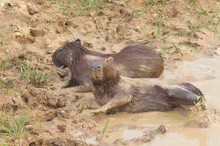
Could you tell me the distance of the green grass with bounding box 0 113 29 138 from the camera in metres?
6.38

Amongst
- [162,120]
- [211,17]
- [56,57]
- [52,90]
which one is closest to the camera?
[162,120]

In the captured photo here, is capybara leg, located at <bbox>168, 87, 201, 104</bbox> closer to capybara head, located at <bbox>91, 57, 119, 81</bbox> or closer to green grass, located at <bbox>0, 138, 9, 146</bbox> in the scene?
capybara head, located at <bbox>91, 57, 119, 81</bbox>

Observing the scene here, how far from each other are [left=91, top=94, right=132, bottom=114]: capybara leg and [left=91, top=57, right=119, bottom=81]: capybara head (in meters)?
0.24

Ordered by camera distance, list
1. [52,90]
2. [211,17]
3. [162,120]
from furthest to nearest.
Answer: [211,17]
[52,90]
[162,120]

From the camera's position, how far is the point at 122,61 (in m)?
8.20

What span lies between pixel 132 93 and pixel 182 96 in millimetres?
584

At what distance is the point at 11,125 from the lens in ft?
21.2

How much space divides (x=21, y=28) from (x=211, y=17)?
3060mm

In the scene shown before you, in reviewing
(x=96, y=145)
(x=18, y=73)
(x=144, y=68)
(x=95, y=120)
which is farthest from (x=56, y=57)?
(x=96, y=145)

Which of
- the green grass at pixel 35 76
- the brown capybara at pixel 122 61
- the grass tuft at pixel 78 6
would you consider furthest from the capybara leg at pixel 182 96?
the grass tuft at pixel 78 6

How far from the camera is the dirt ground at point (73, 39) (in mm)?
6648

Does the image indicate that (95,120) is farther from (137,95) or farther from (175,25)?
(175,25)

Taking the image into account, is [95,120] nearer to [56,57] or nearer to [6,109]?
[6,109]

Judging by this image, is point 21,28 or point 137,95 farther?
point 21,28
